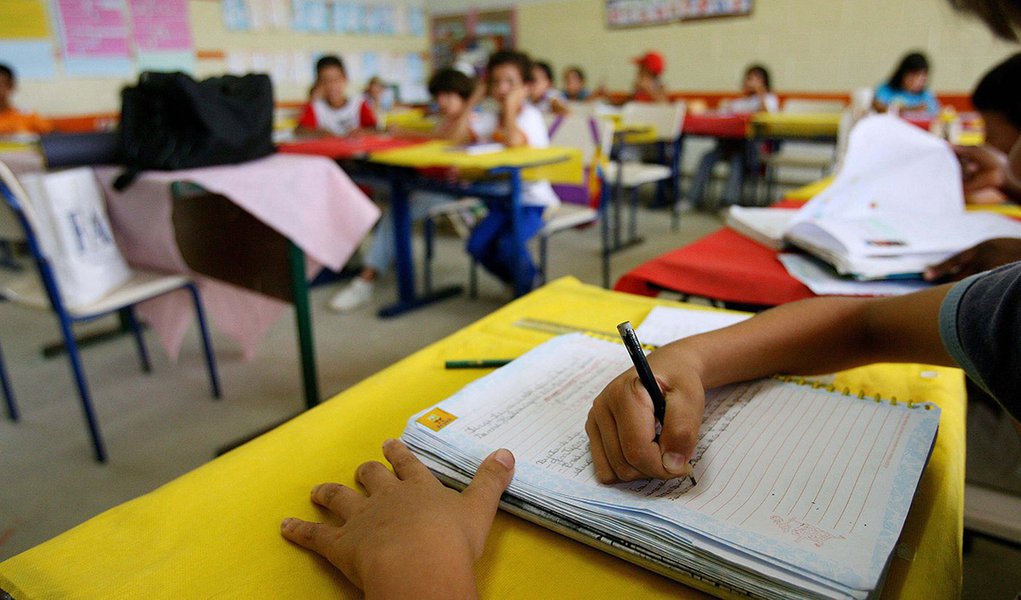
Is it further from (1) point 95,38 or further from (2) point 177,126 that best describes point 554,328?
(1) point 95,38

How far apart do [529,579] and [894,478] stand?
264mm

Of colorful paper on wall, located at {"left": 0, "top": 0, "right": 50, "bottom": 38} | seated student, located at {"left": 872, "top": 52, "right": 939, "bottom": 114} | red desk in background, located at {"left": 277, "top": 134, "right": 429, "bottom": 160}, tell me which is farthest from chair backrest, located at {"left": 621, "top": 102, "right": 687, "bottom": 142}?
colorful paper on wall, located at {"left": 0, "top": 0, "right": 50, "bottom": 38}

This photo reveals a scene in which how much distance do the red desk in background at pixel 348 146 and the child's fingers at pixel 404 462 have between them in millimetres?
2403

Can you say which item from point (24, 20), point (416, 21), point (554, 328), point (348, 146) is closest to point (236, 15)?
point (24, 20)

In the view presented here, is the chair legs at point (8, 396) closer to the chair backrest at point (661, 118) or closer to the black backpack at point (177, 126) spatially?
the black backpack at point (177, 126)

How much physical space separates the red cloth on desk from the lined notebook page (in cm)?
39

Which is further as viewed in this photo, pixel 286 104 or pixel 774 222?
pixel 286 104

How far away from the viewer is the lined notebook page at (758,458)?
40cm

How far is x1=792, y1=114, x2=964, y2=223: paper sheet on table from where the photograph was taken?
1235mm

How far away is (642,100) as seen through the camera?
20.0 ft

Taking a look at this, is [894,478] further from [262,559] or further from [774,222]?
[774,222]

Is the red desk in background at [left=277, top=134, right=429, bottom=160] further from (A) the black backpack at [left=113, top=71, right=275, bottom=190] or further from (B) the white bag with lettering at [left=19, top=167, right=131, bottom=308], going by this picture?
(B) the white bag with lettering at [left=19, top=167, right=131, bottom=308]

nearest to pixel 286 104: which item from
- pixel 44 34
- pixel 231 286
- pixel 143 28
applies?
pixel 143 28

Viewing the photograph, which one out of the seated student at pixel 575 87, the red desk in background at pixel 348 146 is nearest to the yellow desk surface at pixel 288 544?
the red desk in background at pixel 348 146
